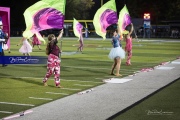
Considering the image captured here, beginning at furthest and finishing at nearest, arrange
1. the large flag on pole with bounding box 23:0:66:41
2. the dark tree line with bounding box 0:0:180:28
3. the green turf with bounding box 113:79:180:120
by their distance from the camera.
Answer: the dark tree line with bounding box 0:0:180:28, the large flag on pole with bounding box 23:0:66:41, the green turf with bounding box 113:79:180:120

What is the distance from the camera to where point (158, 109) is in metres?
9.09

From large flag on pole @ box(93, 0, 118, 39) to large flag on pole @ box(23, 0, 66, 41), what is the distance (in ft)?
13.5

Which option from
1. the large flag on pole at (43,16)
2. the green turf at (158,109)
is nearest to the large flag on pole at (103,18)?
the large flag on pole at (43,16)

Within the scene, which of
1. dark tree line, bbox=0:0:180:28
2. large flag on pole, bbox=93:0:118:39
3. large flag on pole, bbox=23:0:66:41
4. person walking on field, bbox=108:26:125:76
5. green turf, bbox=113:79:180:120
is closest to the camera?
green turf, bbox=113:79:180:120

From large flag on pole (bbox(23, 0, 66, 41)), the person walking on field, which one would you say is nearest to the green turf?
the person walking on field

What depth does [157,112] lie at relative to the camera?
877 centimetres

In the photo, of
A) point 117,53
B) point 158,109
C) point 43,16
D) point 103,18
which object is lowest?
point 158,109

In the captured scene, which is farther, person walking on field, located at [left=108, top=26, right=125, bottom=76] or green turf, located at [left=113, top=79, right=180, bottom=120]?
person walking on field, located at [left=108, top=26, right=125, bottom=76]

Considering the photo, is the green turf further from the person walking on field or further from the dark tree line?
the dark tree line

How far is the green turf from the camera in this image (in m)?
8.29

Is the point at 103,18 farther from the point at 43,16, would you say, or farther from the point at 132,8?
the point at 132,8

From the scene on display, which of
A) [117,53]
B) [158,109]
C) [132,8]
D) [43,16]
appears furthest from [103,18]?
[132,8]

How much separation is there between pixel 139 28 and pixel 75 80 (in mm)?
63515

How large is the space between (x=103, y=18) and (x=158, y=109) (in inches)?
369
